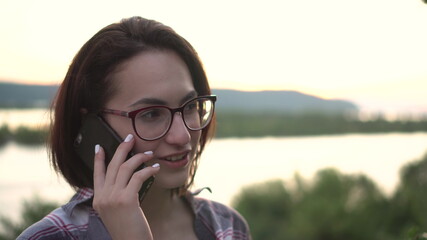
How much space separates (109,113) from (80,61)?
0.79 ft

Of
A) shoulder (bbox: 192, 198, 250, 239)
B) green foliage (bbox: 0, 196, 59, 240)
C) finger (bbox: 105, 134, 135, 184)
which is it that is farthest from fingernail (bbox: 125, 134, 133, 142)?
green foliage (bbox: 0, 196, 59, 240)

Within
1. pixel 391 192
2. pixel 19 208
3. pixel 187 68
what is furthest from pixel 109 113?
pixel 391 192

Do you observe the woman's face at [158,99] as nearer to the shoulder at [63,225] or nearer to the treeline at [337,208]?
the shoulder at [63,225]

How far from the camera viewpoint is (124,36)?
1633mm

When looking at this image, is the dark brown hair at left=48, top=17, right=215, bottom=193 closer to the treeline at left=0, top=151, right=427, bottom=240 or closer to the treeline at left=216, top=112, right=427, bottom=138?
the treeline at left=0, top=151, right=427, bottom=240

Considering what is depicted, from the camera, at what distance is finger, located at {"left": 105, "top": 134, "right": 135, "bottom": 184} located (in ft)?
4.70

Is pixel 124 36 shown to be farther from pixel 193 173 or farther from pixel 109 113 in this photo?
pixel 193 173

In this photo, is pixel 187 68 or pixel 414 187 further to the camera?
pixel 414 187

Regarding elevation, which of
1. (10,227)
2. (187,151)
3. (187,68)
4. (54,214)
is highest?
(187,68)

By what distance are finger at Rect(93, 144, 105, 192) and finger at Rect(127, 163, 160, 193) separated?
0.39 feet

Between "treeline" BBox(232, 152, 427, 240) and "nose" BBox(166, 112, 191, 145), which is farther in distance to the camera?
"treeline" BBox(232, 152, 427, 240)

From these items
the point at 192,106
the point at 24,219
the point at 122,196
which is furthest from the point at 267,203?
the point at 122,196

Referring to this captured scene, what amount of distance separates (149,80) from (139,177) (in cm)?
35

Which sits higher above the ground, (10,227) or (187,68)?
(187,68)
